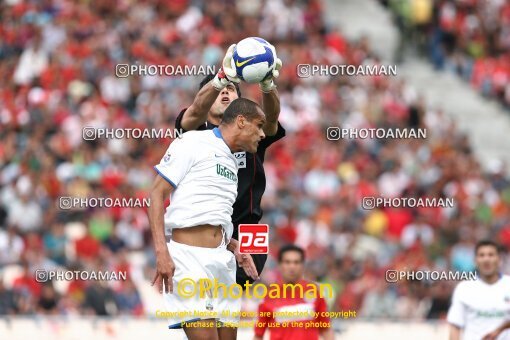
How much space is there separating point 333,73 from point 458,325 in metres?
9.70

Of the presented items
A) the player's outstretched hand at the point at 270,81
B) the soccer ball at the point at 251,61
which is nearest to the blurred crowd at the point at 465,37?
the player's outstretched hand at the point at 270,81

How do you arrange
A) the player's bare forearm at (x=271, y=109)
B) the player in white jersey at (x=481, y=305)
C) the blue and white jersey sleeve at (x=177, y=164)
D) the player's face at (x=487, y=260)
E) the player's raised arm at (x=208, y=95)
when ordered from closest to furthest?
the blue and white jersey sleeve at (x=177, y=164) < the player's raised arm at (x=208, y=95) < the player's bare forearm at (x=271, y=109) < the player's face at (x=487, y=260) < the player in white jersey at (x=481, y=305)

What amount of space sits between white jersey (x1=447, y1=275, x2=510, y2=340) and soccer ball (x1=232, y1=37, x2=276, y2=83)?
3.91 meters

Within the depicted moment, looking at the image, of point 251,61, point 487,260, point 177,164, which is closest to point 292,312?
point 487,260

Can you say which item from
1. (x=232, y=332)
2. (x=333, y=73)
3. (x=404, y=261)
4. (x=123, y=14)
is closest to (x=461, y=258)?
(x=404, y=261)

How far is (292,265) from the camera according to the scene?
12.3 m

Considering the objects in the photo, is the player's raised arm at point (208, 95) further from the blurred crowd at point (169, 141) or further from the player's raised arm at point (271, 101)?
the blurred crowd at point (169, 141)

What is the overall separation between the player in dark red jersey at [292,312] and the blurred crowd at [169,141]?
351 cm

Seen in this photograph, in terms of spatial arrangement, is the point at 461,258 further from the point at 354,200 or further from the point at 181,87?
the point at 181,87

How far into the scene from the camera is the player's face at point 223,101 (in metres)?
10.4

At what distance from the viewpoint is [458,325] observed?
499 inches

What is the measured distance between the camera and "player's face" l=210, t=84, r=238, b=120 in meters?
10.4

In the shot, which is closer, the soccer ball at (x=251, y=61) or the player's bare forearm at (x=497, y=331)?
the soccer ball at (x=251, y=61)

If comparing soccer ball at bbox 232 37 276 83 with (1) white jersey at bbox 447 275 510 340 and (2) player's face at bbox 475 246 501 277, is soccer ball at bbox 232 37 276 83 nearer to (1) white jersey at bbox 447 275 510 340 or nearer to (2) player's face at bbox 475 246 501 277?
(2) player's face at bbox 475 246 501 277
